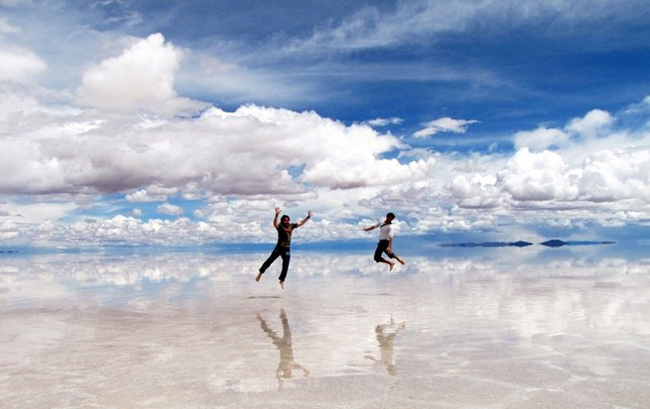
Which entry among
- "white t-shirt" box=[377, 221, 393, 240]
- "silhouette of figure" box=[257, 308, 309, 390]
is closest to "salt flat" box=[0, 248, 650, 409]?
"silhouette of figure" box=[257, 308, 309, 390]

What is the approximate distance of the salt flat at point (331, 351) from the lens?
21.4 feet

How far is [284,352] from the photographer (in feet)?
29.6

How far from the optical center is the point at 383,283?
22.7 metres

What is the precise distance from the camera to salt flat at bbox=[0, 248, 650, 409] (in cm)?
652

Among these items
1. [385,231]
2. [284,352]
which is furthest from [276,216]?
[284,352]

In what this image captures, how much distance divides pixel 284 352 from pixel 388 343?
6.33ft

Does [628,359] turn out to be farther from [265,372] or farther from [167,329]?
Result: [167,329]

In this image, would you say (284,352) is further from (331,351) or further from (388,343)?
(388,343)

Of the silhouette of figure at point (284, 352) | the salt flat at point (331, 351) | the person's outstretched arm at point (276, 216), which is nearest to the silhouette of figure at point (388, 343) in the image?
the salt flat at point (331, 351)

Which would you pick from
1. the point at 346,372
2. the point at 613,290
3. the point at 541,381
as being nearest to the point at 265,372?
the point at 346,372

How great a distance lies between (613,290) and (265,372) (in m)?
15.2

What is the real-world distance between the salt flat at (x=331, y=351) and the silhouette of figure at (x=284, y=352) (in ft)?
0.11

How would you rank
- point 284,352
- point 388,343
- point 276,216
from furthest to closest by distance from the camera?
point 276,216, point 388,343, point 284,352

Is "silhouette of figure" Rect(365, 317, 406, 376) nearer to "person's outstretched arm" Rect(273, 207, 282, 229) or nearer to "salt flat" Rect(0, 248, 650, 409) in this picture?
"salt flat" Rect(0, 248, 650, 409)
